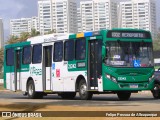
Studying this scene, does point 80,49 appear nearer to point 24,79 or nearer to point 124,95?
point 124,95

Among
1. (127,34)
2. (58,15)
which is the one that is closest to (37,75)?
(127,34)

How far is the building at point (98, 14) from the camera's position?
399ft

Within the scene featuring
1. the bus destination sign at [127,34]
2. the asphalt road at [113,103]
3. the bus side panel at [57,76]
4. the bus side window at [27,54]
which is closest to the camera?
the asphalt road at [113,103]

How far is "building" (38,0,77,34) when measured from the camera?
383ft

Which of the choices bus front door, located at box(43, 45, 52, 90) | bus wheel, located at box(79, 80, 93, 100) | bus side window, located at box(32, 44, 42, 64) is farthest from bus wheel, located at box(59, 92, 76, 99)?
bus wheel, located at box(79, 80, 93, 100)

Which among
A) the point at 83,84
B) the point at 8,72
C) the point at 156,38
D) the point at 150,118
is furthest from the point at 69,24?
the point at 150,118

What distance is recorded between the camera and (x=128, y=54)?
21.8m

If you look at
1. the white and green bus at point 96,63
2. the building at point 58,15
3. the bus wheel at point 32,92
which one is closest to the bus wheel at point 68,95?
the white and green bus at point 96,63

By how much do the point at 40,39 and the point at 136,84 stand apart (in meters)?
7.20

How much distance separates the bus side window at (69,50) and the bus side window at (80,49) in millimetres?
447

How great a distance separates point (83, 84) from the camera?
22.9m

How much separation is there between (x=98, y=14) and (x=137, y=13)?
11.9 meters

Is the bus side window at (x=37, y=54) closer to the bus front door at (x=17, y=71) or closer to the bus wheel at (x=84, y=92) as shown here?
the bus front door at (x=17, y=71)

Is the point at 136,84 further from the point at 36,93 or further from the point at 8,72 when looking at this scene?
the point at 8,72
